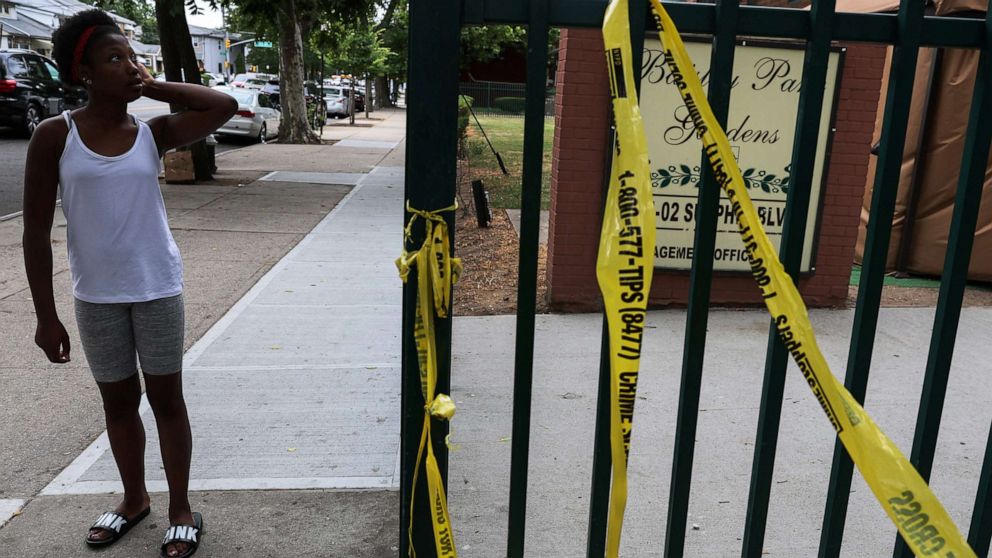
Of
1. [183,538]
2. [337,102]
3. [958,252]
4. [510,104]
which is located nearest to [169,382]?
[183,538]

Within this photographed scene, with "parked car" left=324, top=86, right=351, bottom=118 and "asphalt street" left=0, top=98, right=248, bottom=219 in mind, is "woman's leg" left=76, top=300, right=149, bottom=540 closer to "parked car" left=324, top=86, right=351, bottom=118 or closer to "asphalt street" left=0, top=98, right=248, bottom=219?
"asphalt street" left=0, top=98, right=248, bottom=219

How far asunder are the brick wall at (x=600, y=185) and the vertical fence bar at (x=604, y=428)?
412cm

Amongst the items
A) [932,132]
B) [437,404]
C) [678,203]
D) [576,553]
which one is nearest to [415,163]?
[437,404]

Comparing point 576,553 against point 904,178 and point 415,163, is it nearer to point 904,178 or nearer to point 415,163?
point 415,163

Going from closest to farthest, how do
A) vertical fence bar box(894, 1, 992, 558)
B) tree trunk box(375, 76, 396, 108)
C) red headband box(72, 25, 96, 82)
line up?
vertical fence bar box(894, 1, 992, 558) < red headband box(72, 25, 96, 82) < tree trunk box(375, 76, 396, 108)

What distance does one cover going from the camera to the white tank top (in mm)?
2664

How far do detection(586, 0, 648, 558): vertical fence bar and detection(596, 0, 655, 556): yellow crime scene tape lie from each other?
0.04 meters

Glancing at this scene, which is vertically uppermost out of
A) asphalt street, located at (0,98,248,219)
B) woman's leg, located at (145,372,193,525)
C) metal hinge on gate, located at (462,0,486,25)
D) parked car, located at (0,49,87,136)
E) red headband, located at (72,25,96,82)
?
metal hinge on gate, located at (462,0,486,25)

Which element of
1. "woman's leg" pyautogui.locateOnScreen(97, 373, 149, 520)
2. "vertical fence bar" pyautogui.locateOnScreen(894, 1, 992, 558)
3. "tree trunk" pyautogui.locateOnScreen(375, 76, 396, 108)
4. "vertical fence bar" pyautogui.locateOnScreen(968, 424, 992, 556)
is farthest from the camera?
"tree trunk" pyautogui.locateOnScreen(375, 76, 396, 108)

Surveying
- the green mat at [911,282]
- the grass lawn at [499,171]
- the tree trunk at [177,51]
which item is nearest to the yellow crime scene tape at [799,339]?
the green mat at [911,282]

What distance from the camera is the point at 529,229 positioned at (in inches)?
70.0

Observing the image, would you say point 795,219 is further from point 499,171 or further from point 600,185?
point 499,171

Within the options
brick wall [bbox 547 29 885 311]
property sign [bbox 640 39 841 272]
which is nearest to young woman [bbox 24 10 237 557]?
brick wall [bbox 547 29 885 311]

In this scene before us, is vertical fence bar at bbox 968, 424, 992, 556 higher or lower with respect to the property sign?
lower
